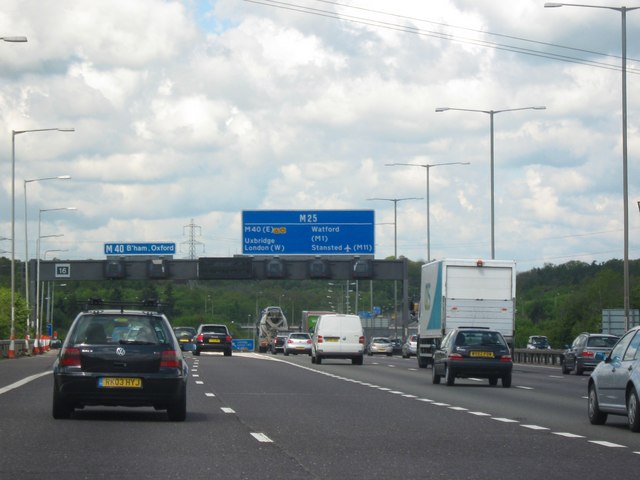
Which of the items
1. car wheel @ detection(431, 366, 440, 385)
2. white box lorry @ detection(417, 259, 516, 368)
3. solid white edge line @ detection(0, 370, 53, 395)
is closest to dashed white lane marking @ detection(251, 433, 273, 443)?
solid white edge line @ detection(0, 370, 53, 395)

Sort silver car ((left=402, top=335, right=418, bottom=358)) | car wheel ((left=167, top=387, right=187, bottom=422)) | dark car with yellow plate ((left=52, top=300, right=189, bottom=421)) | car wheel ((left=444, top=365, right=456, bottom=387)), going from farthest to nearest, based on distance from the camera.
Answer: silver car ((left=402, top=335, right=418, bottom=358)), car wheel ((left=444, top=365, right=456, bottom=387)), car wheel ((left=167, top=387, right=187, bottom=422)), dark car with yellow plate ((left=52, top=300, right=189, bottom=421))

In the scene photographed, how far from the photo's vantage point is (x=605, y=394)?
1923 centimetres

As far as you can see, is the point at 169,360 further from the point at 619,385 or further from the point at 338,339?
the point at 338,339

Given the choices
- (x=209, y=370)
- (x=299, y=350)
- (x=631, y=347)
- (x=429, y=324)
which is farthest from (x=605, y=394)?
(x=299, y=350)

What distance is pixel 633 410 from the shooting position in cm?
1797

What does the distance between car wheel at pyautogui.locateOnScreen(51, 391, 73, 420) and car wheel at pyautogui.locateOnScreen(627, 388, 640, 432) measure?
725 centimetres

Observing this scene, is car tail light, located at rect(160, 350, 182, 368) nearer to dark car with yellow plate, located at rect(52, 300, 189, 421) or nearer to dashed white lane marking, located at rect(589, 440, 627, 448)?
dark car with yellow plate, located at rect(52, 300, 189, 421)

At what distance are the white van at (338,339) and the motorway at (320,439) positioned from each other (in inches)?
1049

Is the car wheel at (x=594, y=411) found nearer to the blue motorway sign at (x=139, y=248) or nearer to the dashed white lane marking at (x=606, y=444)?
the dashed white lane marking at (x=606, y=444)

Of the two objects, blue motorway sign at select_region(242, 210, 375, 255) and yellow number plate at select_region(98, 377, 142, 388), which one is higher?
blue motorway sign at select_region(242, 210, 375, 255)

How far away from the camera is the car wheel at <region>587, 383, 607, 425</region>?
773 inches

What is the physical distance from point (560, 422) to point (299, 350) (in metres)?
60.8

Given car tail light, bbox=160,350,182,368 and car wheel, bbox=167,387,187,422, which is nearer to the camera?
car tail light, bbox=160,350,182,368

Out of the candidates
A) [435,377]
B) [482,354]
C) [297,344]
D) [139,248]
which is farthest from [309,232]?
[482,354]
